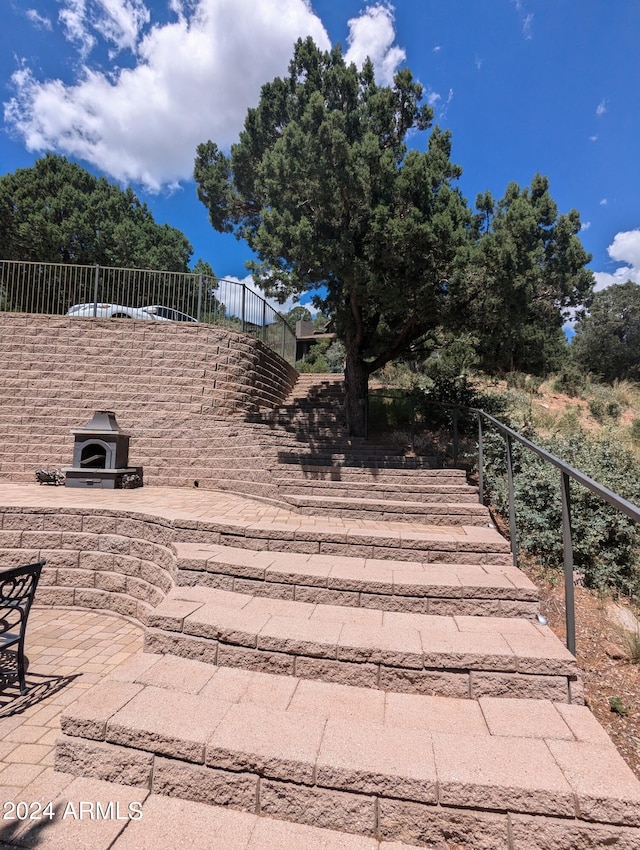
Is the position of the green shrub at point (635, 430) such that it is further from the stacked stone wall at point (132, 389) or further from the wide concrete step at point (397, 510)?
the stacked stone wall at point (132, 389)

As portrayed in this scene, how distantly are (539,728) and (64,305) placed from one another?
43.4 ft

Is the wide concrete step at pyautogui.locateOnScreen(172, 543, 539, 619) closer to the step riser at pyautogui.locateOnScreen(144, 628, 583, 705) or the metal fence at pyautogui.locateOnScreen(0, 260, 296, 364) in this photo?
the step riser at pyautogui.locateOnScreen(144, 628, 583, 705)

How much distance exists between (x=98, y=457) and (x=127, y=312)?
17.4 ft

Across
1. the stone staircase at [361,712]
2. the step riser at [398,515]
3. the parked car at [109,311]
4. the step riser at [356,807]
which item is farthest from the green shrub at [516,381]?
the step riser at [356,807]

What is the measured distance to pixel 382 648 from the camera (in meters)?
2.47

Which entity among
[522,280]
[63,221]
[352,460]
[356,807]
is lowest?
[356,807]

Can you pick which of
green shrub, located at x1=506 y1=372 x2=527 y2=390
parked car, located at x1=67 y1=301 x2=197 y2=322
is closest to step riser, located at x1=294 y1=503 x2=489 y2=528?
parked car, located at x1=67 y1=301 x2=197 y2=322

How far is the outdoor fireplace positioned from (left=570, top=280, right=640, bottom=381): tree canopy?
2142 cm

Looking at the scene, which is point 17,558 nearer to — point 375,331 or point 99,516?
point 99,516

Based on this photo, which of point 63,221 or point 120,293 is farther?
point 63,221

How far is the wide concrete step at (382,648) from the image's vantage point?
2365 mm

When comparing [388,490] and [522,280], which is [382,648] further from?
[522,280]

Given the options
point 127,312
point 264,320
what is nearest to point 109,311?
point 127,312

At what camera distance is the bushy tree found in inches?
287
